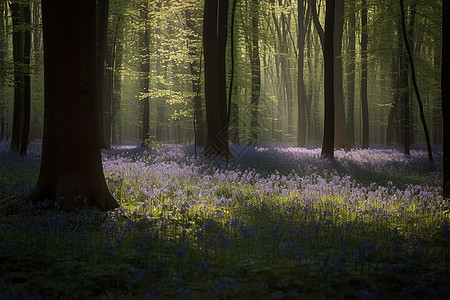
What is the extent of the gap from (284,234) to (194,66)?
17.9 meters

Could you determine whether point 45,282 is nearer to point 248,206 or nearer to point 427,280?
point 427,280

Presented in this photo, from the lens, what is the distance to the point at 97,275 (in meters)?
3.87

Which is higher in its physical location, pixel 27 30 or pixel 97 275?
pixel 27 30

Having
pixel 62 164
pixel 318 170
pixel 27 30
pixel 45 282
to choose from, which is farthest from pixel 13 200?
pixel 27 30

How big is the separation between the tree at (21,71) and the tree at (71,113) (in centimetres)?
914

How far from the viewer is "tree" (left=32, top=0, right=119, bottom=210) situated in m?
6.47

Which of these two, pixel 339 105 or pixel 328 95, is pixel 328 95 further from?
pixel 339 105

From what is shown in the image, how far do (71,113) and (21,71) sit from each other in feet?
33.2

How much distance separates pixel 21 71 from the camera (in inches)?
584

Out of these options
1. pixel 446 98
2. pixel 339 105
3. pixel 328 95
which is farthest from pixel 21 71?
pixel 339 105

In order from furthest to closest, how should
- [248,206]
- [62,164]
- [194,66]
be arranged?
[194,66]
[248,206]
[62,164]

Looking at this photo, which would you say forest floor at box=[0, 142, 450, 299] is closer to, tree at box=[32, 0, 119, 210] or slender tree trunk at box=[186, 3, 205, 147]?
tree at box=[32, 0, 119, 210]

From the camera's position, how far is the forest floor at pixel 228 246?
3.67 metres

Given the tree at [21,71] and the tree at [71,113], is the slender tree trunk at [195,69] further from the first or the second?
the tree at [71,113]
